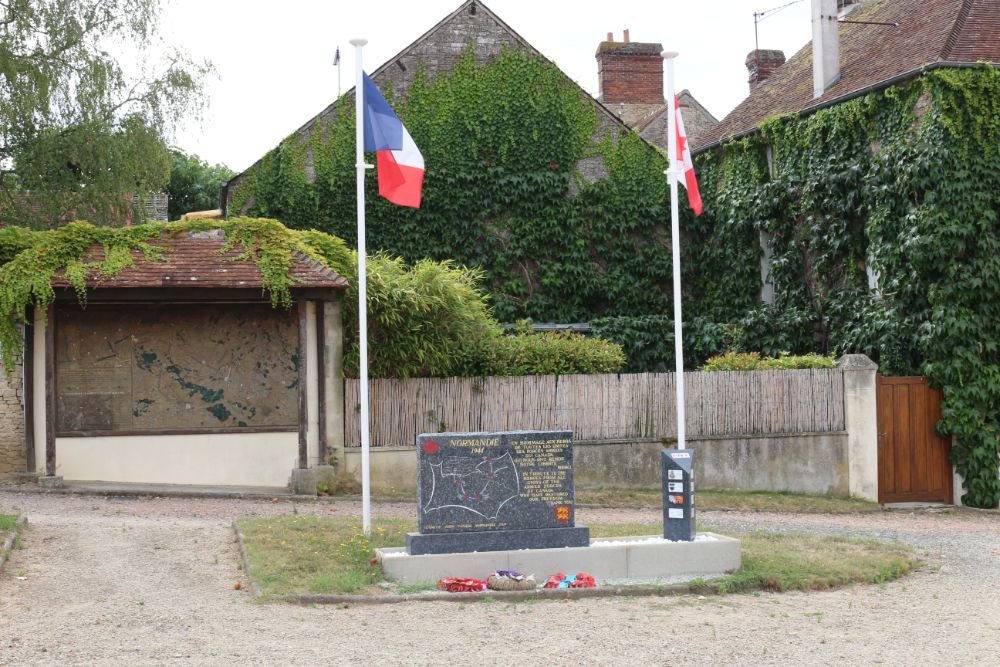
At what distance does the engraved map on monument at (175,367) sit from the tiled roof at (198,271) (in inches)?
25.8

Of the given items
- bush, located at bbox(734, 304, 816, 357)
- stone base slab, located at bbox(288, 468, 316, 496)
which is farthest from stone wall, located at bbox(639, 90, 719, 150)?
stone base slab, located at bbox(288, 468, 316, 496)

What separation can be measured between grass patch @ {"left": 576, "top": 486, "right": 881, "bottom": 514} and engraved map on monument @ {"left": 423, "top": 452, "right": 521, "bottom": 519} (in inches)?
245

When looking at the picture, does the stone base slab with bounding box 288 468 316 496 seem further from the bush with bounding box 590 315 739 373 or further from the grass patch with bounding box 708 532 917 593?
the bush with bounding box 590 315 739 373

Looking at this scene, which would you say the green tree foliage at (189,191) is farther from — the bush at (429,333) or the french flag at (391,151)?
the french flag at (391,151)

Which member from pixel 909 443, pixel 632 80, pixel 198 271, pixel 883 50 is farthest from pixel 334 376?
pixel 632 80

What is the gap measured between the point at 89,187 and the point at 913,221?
17.6 metres

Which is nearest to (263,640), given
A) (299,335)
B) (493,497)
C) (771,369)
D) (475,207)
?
(493,497)

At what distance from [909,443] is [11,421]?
14.2 metres

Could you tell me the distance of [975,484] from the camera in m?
18.5

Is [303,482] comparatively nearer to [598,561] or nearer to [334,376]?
[334,376]

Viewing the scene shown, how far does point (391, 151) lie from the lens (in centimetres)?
1189

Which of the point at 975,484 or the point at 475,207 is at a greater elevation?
the point at 475,207

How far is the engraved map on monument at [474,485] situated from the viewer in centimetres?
1052

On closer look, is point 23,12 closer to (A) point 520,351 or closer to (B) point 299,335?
(B) point 299,335
